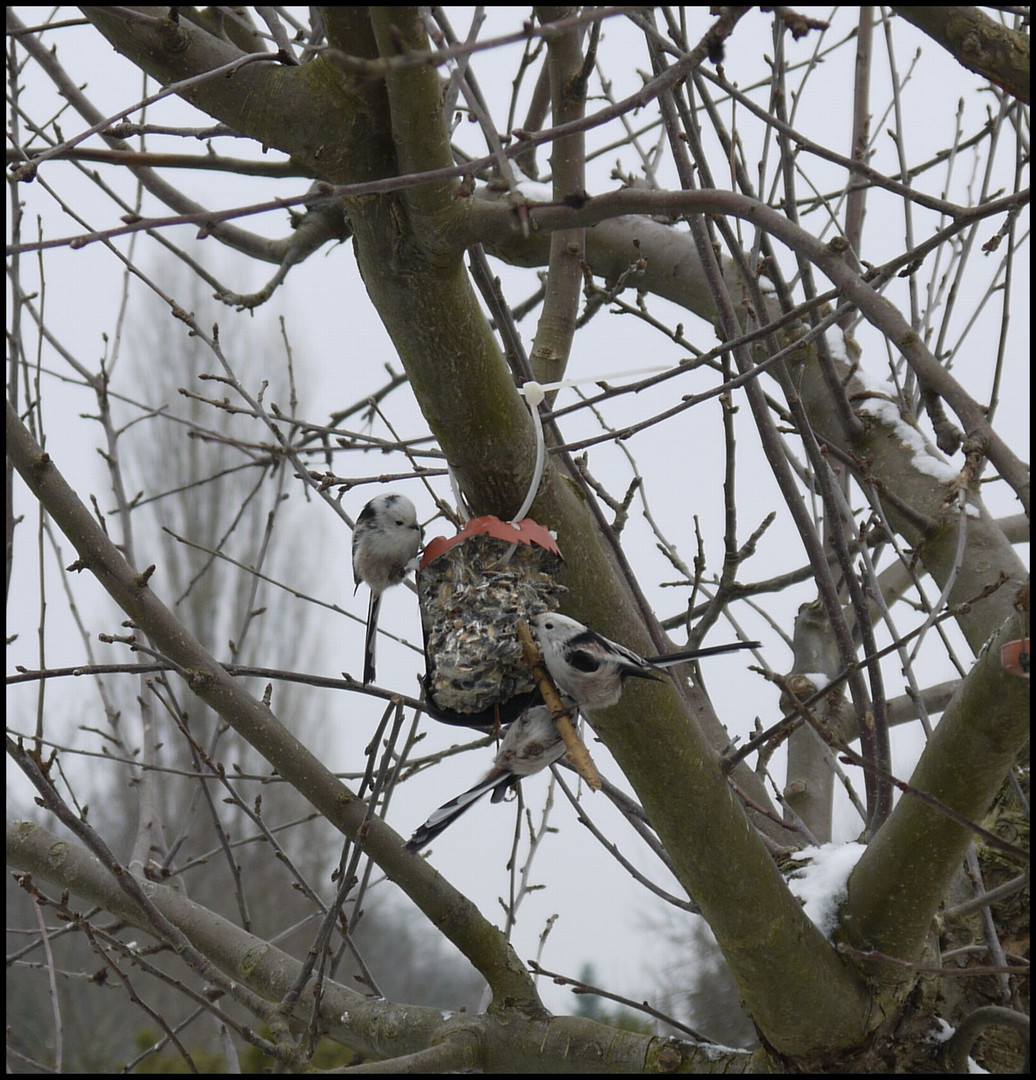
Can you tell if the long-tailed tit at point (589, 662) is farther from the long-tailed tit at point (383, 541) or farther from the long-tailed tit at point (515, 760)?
the long-tailed tit at point (383, 541)

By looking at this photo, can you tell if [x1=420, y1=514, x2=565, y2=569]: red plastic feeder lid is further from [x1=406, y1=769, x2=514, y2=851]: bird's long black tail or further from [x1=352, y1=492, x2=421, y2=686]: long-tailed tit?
[x1=406, y1=769, x2=514, y2=851]: bird's long black tail

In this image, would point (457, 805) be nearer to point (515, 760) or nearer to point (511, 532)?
point (515, 760)

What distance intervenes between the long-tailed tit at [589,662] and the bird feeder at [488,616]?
3.6 inches

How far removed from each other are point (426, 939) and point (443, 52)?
8815mm

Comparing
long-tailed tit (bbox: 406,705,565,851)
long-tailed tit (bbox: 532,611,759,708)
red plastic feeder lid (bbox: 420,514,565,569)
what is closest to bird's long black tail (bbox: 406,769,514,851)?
long-tailed tit (bbox: 406,705,565,851)

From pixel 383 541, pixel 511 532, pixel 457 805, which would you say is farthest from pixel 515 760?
pixel 383 541

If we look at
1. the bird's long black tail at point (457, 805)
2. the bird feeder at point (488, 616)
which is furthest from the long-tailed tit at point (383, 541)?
the bird's long black tail at point (457, 805)

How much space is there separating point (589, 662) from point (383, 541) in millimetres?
441

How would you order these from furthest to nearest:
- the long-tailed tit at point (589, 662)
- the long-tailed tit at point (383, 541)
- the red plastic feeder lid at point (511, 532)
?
the long-tailed tit at point (383, 541), the red plastic feeder lid at point (511, 532), the long-tailed tit at point (589, 662)

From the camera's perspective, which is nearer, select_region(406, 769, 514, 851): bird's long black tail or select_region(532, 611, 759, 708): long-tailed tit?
select_region(532, 611, 759, 708): long-tailed tit

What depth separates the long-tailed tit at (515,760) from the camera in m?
1.17

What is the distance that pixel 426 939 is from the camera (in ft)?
28.4

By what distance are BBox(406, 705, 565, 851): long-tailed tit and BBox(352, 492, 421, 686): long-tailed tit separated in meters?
0.26

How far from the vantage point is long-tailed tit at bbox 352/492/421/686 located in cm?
143
